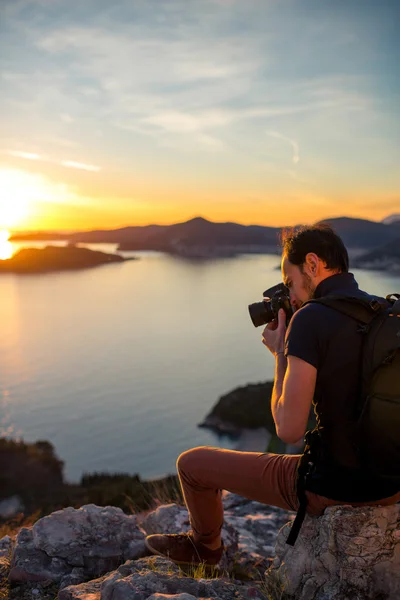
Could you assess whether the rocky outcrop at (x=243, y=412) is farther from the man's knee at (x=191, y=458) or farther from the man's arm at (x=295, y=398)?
the man's arm at (x=295, y=398)

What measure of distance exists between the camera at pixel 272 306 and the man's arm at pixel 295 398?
1.68 ft

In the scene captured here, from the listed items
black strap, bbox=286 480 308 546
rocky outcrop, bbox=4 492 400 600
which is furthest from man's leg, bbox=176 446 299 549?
rocky outcrop, bbox=4 492 400 600

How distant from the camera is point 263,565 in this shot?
364 centimetres

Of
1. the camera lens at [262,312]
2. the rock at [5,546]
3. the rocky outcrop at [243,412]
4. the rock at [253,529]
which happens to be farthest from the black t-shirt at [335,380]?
the rocky outcrop at [243,412]

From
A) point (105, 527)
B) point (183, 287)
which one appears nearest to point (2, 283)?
point (183, 287)

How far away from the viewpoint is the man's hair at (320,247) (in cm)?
220

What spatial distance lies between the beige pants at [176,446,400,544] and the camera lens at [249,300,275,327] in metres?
0.72

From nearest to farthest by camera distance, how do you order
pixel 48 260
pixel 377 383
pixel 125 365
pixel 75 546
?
pixel 377 383, pixel 75 546, pixel 125 365, pixel 48 260

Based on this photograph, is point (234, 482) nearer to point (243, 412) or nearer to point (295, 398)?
point (295, 398)

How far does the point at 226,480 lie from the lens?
2.56 metres

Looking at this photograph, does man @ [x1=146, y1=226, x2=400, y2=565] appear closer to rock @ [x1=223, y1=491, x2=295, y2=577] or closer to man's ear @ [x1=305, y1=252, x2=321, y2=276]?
man's ear @ [x1=305, y1=252, x2=321, y2=276]

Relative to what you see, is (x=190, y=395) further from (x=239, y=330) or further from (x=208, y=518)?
(x=208, y=518)

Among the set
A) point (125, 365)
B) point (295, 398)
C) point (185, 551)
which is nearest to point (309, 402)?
point (295, 398)

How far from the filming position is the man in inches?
76.7
